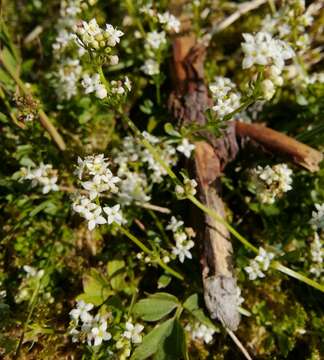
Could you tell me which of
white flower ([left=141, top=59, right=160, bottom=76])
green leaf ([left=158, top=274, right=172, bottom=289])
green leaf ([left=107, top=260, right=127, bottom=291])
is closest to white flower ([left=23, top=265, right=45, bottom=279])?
green leaf ([left=107, top=260, right=127, bottom=291])

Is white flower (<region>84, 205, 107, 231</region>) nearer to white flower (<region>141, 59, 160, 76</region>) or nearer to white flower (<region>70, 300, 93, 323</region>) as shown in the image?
white flower (<region>70, 300, 93, 323</region>)

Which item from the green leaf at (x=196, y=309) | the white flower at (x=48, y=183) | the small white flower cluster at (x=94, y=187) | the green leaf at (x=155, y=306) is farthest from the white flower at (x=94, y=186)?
the green leaf at (x=196, y=309)

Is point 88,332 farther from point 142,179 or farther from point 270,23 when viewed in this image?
point 270,23

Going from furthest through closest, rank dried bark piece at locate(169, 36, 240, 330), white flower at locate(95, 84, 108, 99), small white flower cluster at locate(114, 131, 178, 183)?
small white flower cluster at locate(114, 131, 178, 183)
dried bark piece at locate(169, 36, 240, 330)
white flower at locate(95, 84, 108, 99)

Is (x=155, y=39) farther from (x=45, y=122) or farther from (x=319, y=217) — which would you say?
(x=319, y=217)

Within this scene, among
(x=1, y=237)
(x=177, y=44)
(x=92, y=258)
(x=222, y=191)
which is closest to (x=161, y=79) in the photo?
(x=177, y=44)

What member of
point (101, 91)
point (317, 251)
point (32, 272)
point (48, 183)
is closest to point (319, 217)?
point (317, 251)
